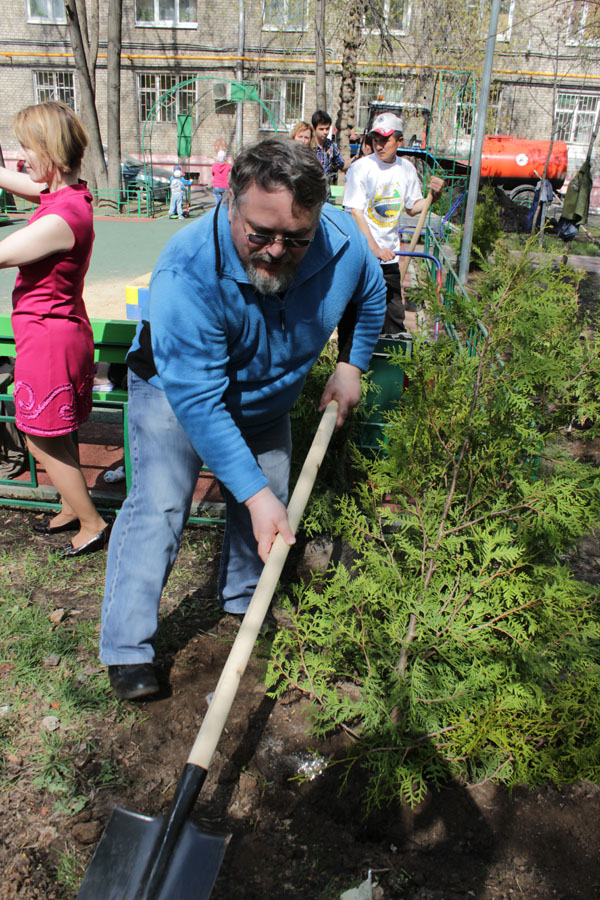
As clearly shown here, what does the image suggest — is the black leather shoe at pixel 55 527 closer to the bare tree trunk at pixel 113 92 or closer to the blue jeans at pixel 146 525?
the blue jeans at pixel 146 525

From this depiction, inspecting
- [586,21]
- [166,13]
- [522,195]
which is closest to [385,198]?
[522,195]

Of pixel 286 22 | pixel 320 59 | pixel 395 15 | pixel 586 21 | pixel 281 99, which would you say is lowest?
pixel 281 99

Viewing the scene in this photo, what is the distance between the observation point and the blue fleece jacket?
186 centimetres

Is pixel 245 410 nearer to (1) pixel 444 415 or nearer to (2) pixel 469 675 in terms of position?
(1) pixel 444 415

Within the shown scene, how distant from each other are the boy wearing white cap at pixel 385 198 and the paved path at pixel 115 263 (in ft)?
6.56

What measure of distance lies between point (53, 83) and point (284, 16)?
990 centimetres

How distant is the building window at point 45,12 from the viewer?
28.4 m

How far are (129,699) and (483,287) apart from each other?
68.9 inches

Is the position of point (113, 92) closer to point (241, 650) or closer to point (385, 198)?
point (385, 198)

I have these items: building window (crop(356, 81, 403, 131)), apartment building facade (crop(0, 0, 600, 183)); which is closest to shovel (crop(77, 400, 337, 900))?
apartment building facade (crop(0, 0, 600, 183))

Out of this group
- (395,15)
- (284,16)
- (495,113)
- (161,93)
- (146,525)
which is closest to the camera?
(146,525)

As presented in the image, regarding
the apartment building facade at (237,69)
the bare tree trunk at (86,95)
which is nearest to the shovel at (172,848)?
the bare tree trunk at (86,95)

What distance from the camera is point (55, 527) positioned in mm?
3451

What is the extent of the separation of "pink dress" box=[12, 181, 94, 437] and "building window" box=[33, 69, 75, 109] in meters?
30.5
